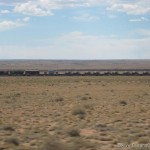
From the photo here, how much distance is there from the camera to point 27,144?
591 inches

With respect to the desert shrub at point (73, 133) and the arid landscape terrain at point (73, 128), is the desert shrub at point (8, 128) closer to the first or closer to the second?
the arid landscape terrain at point (73, 128)

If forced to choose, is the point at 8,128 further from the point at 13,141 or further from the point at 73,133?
the point at 13,141

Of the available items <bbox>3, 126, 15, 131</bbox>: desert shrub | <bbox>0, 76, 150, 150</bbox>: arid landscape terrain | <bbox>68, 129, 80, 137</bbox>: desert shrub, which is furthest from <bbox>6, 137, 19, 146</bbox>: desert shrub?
<bbox>3, 126, 15, 131</bbox>: desert shrub

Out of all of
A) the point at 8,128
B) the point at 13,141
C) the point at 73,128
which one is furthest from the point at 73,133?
the point at 8,128

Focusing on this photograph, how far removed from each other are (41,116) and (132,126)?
6868mm

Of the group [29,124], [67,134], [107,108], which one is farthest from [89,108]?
[67,134]

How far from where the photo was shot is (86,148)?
13.7 m

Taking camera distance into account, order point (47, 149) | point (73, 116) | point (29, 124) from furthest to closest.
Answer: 1. point (73, 116)
2. point (29, 124)
3. point (47, 149)

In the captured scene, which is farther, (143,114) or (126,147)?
(143,114)

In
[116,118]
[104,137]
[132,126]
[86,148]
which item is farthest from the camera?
[116,118]

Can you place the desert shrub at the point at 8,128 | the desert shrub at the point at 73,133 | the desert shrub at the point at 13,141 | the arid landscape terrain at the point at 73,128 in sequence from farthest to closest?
the desert shrub at the point at 8,128, the desert shrub at the point at 73,133, the desert shrub at the point at 13,141, the arid landscape terrain at the point at 73,128

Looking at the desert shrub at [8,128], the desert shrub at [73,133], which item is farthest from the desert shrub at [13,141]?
the desert shrub at [8,128]

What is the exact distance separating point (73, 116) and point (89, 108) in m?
4.56

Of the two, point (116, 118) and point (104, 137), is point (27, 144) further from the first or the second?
point (116, 118)
